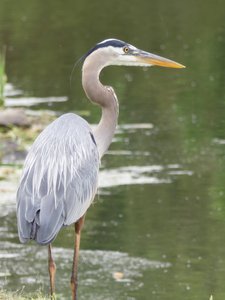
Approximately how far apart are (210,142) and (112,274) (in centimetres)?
395

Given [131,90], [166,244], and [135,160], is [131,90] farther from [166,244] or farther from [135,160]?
[166,244]

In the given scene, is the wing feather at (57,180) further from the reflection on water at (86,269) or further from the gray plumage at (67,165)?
the reflection on water at (86,269)

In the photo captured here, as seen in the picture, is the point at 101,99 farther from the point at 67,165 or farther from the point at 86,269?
the point at 86,269

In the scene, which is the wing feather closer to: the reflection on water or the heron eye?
the heron eye

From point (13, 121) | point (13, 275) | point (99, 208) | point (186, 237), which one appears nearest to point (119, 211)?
point (99, 208)

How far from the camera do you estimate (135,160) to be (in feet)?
43.7

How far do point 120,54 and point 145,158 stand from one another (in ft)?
19.2

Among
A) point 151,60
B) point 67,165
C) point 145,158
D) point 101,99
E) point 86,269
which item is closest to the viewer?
point 67,165

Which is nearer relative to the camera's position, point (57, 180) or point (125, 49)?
point (57, 180)

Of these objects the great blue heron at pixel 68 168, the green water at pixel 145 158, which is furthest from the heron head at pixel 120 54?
the green water at pixel 145 158

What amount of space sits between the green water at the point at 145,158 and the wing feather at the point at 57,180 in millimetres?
2652

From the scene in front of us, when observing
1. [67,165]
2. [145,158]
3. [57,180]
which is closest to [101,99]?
[67,165]

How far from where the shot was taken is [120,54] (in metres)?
7.62

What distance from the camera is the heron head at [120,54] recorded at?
24.7ft
